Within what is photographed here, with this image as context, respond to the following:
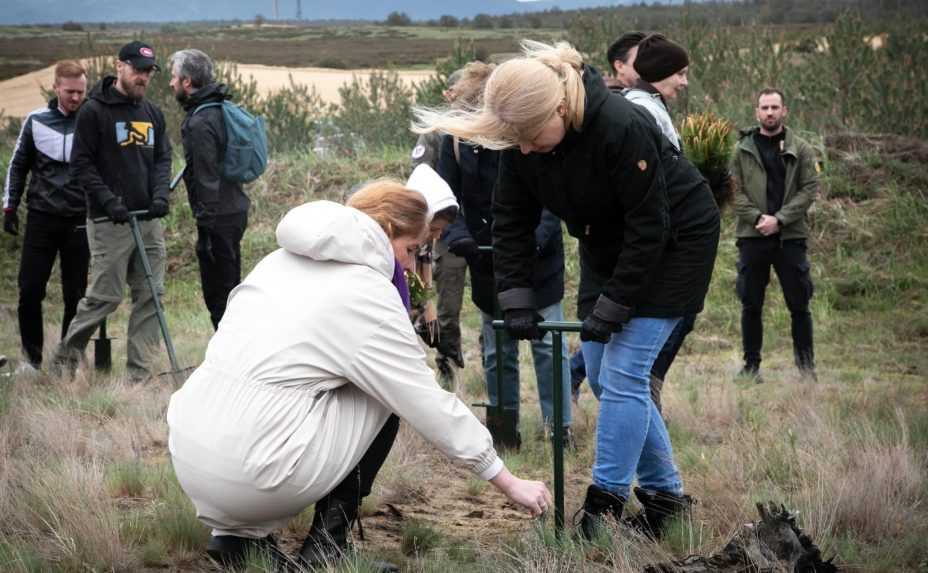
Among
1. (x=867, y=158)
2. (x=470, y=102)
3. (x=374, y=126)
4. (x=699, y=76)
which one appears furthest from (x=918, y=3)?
(x=470, y=102)

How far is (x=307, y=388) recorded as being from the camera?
3.37 meters

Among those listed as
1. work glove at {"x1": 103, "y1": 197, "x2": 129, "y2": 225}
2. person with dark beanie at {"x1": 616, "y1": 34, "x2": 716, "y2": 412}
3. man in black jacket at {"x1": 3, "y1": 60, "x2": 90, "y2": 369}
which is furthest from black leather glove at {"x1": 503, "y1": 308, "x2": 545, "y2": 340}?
man in black jacket at {"x1": 3, "y1": 60, "x2": 90, "y2": 369}

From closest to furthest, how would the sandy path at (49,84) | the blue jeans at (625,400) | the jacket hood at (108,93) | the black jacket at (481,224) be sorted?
the blue jeans at (625,400)
the black jacket at (481,224)
the jacket hood at (108,93)
the sandy path at (49,84)

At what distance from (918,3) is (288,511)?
18.1m

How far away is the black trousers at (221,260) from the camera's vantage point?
287 inches

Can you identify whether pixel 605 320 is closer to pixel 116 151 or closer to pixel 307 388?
pixel 307 388

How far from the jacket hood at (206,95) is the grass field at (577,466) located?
180 centimetres

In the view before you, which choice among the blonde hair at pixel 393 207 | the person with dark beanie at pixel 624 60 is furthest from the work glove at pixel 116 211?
the blonde hair at pixel 393 207

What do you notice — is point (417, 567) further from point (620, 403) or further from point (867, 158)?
point (867, 158)

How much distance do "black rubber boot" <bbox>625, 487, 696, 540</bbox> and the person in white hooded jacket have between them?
717mm

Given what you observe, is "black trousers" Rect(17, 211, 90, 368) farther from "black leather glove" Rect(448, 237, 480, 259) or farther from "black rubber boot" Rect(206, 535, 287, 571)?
"black rubber boot" Rect(206, 535, 287, 571)

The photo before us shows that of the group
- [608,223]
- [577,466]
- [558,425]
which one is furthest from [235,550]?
[577,466]

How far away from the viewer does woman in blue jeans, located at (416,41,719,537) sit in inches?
140

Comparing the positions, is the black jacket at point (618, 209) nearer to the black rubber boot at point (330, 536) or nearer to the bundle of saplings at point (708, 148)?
the black rubber boot at point (330, 536)
